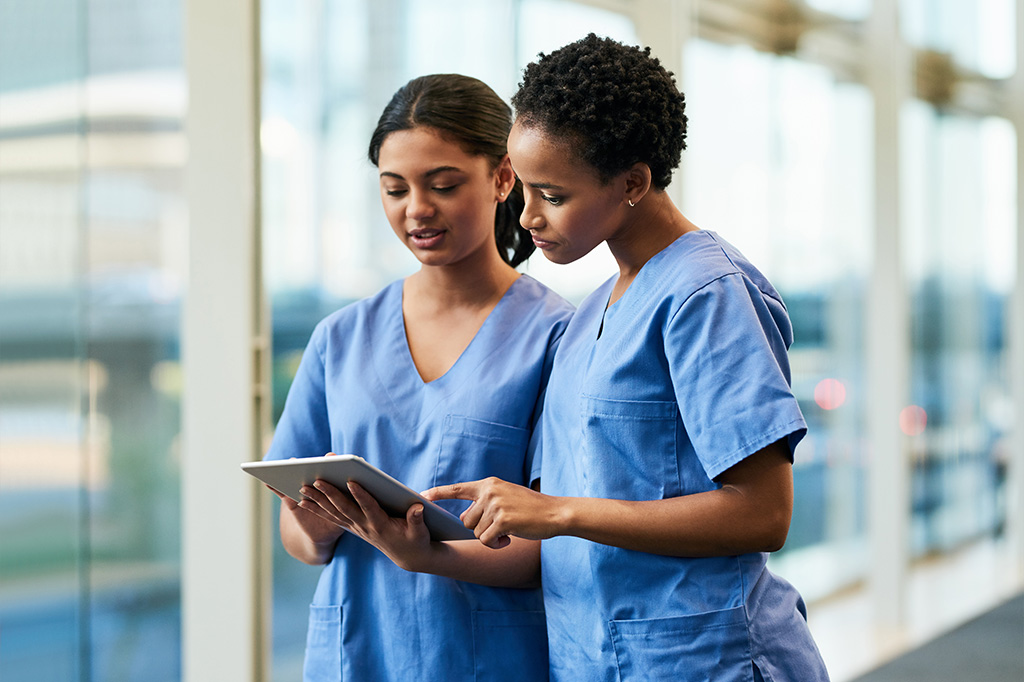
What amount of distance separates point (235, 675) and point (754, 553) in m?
1.47

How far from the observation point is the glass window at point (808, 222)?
3555 millimetres

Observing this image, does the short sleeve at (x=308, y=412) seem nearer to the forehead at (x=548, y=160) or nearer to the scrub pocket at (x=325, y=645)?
→ the scrub pocket at (x=325, y=645)

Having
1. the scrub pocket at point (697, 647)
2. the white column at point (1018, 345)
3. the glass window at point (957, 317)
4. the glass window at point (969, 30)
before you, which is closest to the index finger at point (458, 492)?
the scrub pocket at point (697, 647)

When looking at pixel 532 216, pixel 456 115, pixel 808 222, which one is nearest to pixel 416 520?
pixel 532 216

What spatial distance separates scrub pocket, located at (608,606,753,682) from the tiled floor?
9.24ft

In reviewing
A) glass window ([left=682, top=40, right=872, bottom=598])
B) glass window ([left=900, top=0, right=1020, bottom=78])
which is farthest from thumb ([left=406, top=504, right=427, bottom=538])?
glass window ([left=900, top=0, right=1020, bottom=78])

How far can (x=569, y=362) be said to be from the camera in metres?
1.26

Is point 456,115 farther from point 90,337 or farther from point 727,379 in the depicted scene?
point 90,337

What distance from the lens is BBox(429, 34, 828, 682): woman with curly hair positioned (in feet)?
3.48

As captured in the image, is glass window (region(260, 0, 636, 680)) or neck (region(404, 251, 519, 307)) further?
glass window (region(260, 0, 636, 680))

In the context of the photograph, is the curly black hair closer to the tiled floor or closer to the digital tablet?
the digital tablet

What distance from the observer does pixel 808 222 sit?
408 centimetres

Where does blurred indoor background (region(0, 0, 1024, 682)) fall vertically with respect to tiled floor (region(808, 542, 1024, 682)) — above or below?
above

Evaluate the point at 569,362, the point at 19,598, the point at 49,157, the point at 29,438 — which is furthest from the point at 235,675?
Answer: the point at 569,362
